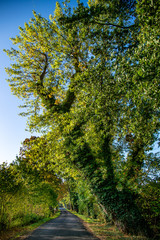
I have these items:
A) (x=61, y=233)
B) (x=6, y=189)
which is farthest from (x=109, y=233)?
(x=6, y=189)

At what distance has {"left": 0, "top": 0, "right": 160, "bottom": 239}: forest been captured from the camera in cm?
403

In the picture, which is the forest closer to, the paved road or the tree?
the tree

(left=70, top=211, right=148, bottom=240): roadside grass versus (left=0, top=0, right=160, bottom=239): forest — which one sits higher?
(left=0, top=0, right=160, bottom=239): forest

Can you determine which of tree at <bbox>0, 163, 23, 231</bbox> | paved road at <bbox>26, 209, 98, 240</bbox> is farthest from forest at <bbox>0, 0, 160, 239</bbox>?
paved road at <bbox>26, 209, 98, 240</bbox>

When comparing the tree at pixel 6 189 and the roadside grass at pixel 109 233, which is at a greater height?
the tree at pixel 6 189

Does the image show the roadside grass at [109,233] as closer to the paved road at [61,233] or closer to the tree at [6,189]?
the paved road at [61,233]

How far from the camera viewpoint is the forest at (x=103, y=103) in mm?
4027

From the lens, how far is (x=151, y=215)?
7.17 meters

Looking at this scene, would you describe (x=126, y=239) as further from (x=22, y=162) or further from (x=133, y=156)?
(x=22, y=162)

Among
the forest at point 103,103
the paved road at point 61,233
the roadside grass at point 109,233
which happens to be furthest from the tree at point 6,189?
the roadside grass at point 109,233

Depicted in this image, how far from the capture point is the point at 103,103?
542 cm

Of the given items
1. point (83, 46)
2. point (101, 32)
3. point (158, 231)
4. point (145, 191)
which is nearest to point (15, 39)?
point (83, 46)

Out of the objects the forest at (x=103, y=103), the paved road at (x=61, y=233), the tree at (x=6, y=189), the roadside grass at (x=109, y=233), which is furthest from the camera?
the tree at (x=6, y=189)

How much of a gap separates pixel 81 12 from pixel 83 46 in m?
3.02
